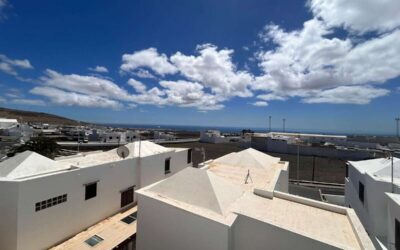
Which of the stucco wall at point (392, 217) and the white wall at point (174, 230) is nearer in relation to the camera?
the white wall at point (174, 230)

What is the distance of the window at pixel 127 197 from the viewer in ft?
53.2

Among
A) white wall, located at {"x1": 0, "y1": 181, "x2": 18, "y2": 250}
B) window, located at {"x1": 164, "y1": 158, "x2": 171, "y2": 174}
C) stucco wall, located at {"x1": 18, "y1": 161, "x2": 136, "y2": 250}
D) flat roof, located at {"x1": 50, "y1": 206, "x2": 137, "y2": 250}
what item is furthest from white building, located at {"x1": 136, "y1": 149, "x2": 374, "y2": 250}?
window, located at {"x1": 164, "y1": 158, "x2": 171, "y2": 174}

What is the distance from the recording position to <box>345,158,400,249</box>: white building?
11.6 m

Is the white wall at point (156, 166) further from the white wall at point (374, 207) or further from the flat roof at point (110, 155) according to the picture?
the white wall at point (374, 207)

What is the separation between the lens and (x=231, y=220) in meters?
7.83

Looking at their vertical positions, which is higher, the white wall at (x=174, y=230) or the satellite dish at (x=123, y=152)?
the satellite dish at (x=123, y=152)

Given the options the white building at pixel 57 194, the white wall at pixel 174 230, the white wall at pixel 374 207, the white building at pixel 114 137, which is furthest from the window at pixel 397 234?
the white building at pixel 114 137

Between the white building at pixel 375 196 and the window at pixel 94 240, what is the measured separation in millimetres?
13938

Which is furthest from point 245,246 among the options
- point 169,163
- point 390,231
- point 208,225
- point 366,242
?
point 169,163

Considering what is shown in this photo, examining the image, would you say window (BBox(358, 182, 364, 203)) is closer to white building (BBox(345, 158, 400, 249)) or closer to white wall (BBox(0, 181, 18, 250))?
white building (BBox(345, 158, 400, 249))

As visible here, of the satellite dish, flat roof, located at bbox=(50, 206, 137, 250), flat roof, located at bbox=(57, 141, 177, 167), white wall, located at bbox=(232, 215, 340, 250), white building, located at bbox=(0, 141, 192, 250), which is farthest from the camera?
the satellite dish

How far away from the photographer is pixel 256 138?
191ft

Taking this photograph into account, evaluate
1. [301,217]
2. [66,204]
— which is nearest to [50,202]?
[66,204]

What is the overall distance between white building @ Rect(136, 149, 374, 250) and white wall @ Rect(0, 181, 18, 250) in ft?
18.2
